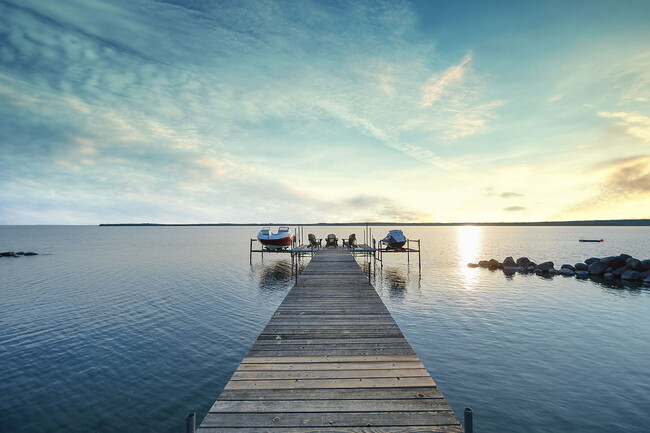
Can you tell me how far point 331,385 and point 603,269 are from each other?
43437mm

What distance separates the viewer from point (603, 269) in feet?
114

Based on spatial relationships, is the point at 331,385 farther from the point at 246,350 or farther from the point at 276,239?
the point at 276,239

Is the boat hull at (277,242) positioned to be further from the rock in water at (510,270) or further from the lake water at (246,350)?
the rock in water at (510,270)

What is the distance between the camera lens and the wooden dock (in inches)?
190

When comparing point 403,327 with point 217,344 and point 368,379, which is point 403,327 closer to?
point 217,344

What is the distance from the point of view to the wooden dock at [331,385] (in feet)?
15.8

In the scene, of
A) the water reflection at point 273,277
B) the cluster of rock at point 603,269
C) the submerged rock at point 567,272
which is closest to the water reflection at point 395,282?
the water reflection at point 273,277

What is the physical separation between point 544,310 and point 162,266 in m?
42.8

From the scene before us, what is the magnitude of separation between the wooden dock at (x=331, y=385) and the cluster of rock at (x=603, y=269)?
36093 mm

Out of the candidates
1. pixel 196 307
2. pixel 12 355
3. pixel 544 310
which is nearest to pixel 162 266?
pixel 196 307

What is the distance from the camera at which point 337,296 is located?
44.7 ft

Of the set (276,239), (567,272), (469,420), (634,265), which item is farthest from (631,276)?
(276,239)

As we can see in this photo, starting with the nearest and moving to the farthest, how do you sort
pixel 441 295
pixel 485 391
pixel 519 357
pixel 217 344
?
1. pixel 485 391
2. pixel 519 357
3. pixel 217 344
4. pixel 441 295

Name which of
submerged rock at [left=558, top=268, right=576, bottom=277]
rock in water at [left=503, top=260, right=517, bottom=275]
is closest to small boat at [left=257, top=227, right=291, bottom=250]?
rock in water at [left=503, top=260, right=517, bottom=275]
